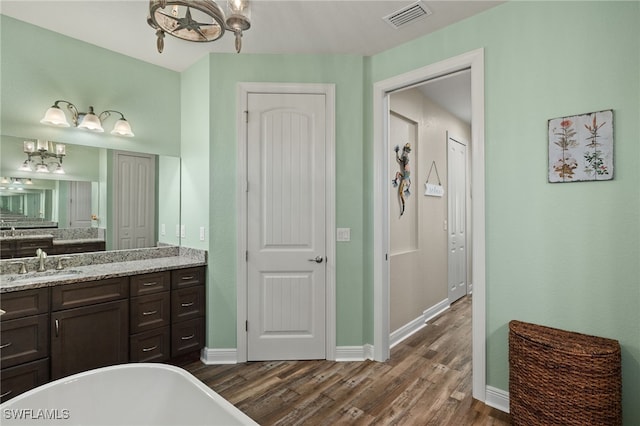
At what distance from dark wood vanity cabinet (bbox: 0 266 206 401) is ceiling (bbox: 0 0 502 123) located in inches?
74.0

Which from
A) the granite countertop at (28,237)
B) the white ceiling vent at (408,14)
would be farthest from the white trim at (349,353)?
the white ceiling vent at (408,14)

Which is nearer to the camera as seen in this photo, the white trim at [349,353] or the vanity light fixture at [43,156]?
the vanity light fixture at [43,156]

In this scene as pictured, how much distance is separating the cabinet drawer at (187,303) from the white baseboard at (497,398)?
230 centimetres

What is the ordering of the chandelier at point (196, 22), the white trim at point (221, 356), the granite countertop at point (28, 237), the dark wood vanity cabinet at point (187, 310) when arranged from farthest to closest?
1. the white trim at point (221, 356)
2. the dark wood vanity cabinet at point (187, 310)
3. the granite countertop at point (28, 237)
4. the chandelier at point (196, 22)

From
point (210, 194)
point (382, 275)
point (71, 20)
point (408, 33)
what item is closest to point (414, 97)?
point (408, 33)

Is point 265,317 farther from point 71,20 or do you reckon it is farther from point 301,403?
point 71,20

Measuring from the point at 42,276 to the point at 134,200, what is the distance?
934mm

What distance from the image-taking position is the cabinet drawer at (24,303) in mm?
1934

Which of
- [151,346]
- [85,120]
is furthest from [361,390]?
[85,120]

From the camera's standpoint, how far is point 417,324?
369 centimetres

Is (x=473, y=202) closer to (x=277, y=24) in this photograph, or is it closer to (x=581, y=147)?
(x=581, y=147)

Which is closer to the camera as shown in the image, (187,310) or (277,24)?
(277,24)

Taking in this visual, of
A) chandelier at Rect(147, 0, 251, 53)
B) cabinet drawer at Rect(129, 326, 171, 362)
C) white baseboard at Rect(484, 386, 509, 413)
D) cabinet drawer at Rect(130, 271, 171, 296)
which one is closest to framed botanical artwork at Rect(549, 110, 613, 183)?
white baseboard at Rect(484, 386, 509, 413)

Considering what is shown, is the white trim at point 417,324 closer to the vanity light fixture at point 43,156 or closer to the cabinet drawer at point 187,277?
the cabinet drawer at point 187,277
